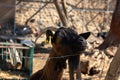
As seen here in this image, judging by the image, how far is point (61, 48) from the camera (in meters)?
5.65

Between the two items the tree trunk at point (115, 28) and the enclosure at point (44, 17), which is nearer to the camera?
the tree trunk at point (115, 28)

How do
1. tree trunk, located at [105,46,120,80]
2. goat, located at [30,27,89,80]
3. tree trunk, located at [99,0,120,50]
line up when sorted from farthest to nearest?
1. tree trunk, located at [99,0,120,50]
2. goat, located at [30,27,89,80]
3. tree trunk, located at [105,46,120,80]

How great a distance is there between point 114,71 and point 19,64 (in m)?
5.86

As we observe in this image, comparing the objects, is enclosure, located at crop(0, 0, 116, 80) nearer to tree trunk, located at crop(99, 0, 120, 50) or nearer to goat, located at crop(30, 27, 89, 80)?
tree trunk, located at crop(99, 0, 120, 50)

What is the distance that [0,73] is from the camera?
898cm

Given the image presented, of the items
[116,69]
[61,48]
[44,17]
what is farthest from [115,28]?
[116,69]

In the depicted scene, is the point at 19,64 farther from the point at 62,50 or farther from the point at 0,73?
the point at 62,50

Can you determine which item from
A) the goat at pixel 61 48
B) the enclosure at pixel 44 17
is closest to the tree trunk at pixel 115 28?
the enclosure at pixel 44 17

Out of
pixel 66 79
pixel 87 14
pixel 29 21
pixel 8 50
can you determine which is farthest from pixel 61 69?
pixel 87 14

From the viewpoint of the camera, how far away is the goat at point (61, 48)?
550cm

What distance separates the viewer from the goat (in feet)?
18.0

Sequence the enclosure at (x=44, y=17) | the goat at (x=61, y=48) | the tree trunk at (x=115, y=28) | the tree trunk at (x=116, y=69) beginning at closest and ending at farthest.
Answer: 1. the tree trunk at (x=116, y=69)
2. the goat at (x=61, y=48)
3. the tree trunk at (x=115, y=28)
4. the enclosure at (x=44, y=17)

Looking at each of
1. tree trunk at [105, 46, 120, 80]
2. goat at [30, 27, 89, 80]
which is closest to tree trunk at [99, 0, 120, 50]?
goat at [30, 27, 89, 80]

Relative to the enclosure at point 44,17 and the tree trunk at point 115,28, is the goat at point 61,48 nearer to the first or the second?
the tree trunk at point 115,28
